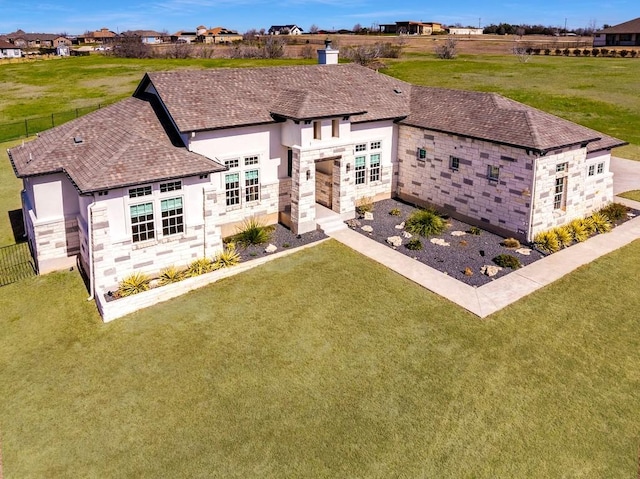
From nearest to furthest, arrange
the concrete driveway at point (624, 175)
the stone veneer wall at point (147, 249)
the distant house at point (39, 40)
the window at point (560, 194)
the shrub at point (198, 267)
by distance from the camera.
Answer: the stone veneer wall at point (147, 249)
the shrub at point (198, 267)
the window at point (560, 194)
the concrete driveway at point (624, 175)
the distant house at point (39, 40)

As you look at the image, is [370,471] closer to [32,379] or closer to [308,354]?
[308,354]

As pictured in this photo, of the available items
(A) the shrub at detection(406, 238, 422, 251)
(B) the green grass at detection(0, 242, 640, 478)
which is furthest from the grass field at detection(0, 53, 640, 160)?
(B) the green grass at detection(0, 242, 640, 478)

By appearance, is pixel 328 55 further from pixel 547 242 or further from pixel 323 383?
pixel 323 383

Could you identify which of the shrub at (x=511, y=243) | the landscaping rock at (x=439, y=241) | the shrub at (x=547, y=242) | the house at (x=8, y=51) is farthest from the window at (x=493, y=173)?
the house at (x=8, y=51)

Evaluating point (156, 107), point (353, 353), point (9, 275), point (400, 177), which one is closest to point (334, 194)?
point (400, 177)

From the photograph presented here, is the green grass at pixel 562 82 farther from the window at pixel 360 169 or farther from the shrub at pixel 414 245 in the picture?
the shrub at pixel 414 245

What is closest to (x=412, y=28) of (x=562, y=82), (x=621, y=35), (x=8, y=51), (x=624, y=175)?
(x=621, y=35)

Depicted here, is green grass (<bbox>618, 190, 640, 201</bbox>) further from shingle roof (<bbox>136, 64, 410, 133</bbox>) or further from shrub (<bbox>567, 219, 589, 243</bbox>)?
shingle roof (<bbox>136, 64, 410, 133</bbox>)

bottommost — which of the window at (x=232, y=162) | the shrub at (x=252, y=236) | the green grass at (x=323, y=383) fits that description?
the green grass at (x=323, y=383)
